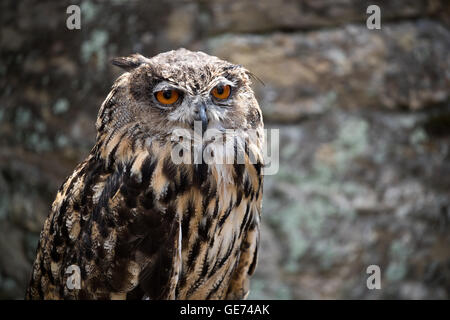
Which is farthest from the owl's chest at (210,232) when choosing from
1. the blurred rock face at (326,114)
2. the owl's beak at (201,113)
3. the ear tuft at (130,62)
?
the blurred rock face at (326,114)

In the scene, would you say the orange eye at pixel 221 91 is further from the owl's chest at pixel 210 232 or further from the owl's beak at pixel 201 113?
the owl's chest at pixel 210 232

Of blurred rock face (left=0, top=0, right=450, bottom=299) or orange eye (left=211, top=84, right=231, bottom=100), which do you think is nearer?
orange eye (left=211, top=84, right=231, bottom=100)

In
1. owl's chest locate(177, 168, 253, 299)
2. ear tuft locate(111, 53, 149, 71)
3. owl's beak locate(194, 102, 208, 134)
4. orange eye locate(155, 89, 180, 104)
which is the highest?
ear tuft locate(111, 53, 149, 71)

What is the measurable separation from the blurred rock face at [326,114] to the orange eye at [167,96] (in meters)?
1.16

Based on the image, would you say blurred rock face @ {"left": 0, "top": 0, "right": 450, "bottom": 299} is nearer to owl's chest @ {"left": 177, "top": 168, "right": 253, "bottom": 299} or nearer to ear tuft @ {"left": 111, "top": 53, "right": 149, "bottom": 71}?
owl's chest @ {"left": 177, "top": 168, "right": 253, "bottom": 299}

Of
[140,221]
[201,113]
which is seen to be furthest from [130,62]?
A: [140,221]

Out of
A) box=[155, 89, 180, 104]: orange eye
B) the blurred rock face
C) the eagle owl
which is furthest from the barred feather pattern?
the blurred rock face

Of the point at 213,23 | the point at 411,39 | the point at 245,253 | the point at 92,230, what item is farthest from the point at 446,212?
the point at 92,230

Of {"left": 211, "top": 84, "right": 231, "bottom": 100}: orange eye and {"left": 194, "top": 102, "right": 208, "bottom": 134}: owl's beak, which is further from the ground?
{"left": 211, "top": 84, "right": 231, "bottom": 100}: orange eye

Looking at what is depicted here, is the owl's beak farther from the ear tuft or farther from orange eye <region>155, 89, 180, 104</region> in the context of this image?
the ear tuft

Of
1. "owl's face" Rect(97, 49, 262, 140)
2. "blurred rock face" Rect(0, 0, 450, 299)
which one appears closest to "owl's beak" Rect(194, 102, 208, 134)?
"owl's face" Rect(97, 49, 262, 140)

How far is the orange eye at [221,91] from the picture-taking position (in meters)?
1.34

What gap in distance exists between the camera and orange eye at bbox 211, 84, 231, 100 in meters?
1.34

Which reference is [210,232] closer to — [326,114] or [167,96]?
[167,96]
